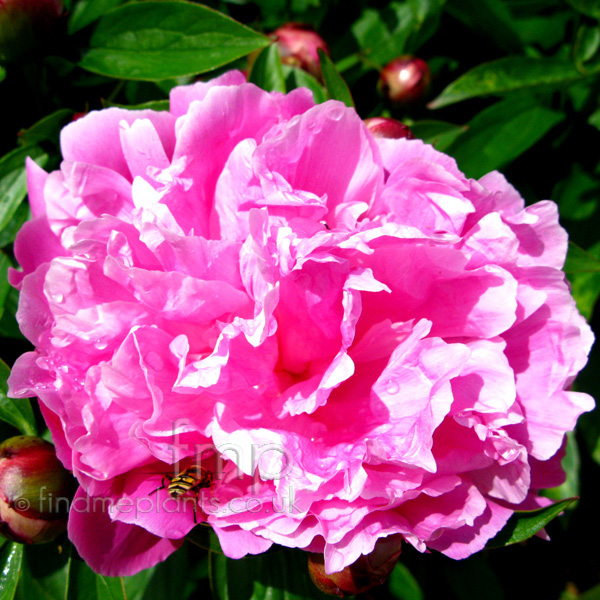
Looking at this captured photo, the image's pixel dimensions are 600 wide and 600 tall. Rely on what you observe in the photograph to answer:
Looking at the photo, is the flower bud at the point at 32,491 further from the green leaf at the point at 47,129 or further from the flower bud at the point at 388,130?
the flower bud at the point at 388,130

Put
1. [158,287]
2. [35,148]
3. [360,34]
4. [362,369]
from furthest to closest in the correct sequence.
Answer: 1. [360,34]
2. [35,148]
3. [362,369]
4. [158,287]

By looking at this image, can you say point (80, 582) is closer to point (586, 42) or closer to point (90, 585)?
point (90, 585)

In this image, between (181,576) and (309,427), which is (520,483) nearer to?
(309,427)

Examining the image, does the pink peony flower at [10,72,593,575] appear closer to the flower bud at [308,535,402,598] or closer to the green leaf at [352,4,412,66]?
the flower bud at [308,535,402,598]

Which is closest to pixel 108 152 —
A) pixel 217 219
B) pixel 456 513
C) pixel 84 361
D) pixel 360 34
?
pixel 217 219

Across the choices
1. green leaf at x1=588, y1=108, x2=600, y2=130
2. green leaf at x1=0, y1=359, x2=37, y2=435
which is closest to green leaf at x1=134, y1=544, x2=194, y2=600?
green leaf at x1=0, y1=359, x2=37, y2=435

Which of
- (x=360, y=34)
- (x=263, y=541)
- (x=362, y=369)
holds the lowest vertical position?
(x=263, y=541)
